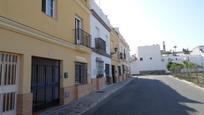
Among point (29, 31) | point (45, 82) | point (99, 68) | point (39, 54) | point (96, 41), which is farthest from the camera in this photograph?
point (99, 68)

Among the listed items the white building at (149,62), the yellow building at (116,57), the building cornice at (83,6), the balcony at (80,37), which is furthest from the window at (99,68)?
the white building at (149,62)

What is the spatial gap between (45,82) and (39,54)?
1498 mm

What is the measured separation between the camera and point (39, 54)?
31.5ft

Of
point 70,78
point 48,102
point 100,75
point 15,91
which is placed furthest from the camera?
point 100,75

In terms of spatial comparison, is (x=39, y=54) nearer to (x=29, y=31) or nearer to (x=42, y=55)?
(x=42, y=55)

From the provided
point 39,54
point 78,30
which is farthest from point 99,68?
point 39,54

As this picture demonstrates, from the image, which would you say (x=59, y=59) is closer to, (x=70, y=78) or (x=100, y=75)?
(x=70, y=78)

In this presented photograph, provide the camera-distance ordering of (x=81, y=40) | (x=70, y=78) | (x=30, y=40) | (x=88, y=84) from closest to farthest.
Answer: (x=30, y=40)
(x=70, y=78)
(x=81, y=40)
(x=88, y=84)

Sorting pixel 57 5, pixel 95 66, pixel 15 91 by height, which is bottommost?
pixel 15 91

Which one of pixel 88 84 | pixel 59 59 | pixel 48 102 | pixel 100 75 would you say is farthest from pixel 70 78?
pixel 100 75

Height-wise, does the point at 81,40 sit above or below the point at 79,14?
below

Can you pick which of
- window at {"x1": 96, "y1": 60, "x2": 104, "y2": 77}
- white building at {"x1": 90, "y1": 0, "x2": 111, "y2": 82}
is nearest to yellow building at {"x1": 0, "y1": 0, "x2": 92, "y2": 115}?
white building at {"x1": 90, "y1": 0, "x2": 111, "y2": 82}

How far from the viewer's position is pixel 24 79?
8.45m

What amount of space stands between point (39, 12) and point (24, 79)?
2.97 meters
